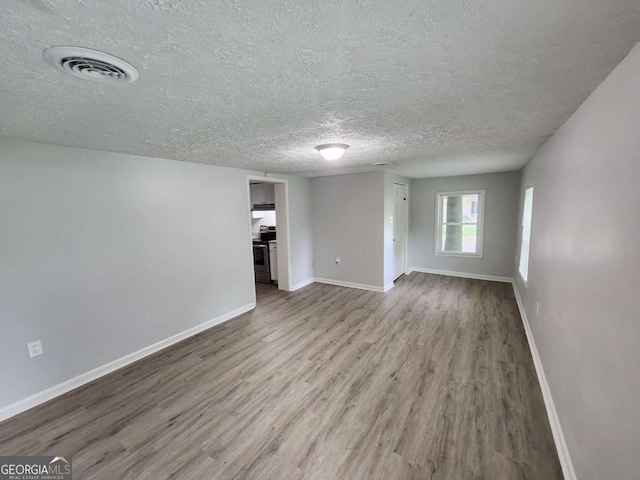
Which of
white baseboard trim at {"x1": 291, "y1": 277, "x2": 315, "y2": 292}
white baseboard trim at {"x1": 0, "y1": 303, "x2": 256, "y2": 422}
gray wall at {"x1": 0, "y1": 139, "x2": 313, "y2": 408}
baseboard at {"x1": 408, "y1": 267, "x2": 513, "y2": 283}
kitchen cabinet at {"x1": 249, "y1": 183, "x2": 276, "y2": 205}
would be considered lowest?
white baseboard trim at {"x1": 0, "y1": 303, "x2": 256, "y2": 422}

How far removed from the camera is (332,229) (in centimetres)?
541

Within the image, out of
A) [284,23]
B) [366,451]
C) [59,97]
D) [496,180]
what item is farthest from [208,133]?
[496,180]

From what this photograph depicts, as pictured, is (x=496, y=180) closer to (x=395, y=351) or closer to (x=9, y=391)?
(x=395, y=351)

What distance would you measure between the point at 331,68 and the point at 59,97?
1.39 metres

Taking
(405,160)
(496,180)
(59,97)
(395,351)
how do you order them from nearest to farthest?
(59,97) → (395,351) → (405,160) → (496,180)

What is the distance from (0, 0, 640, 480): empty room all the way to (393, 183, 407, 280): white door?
4.88ft

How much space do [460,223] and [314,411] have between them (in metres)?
5.11

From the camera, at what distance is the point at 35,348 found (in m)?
2.27

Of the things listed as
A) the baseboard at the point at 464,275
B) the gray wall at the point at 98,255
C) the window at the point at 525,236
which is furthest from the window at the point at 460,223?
the gray wall at the point at 98,255

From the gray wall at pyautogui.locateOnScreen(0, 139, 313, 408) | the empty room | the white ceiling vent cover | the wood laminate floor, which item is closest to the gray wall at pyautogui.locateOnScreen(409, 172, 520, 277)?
the empty room

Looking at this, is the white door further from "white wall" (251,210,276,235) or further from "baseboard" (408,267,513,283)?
"white wall" (251,210,276,235)

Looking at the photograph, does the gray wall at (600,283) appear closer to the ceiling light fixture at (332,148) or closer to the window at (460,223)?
the ceiling light fixture at (332,148)

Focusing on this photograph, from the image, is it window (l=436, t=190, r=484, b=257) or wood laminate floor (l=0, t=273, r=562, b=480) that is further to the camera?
window (l=436, t=190, r=484, b=257)

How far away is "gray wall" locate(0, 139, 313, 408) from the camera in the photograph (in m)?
2.18
